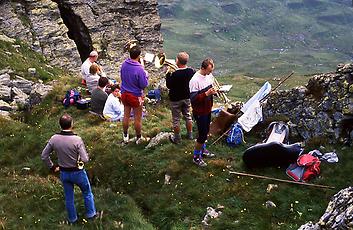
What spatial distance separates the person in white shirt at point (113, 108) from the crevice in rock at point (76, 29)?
20.9m

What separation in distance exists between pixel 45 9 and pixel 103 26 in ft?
20.0

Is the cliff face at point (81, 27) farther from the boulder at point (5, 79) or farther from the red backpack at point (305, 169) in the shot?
the red backpack at point (305, 169)

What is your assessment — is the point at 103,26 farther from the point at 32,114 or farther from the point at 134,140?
the point at 134,140

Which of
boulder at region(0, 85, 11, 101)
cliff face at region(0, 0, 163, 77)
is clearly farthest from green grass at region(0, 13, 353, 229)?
cliff face at region(0, 0, 163, 77)

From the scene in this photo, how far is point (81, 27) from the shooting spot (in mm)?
41812

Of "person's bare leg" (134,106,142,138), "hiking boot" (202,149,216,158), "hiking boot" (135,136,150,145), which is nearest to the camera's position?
"hiking boot" (202,149,216,158)

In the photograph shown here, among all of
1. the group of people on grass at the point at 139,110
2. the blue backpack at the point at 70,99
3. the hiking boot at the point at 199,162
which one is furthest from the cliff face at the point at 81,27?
the hiking boot at the point at 199,162

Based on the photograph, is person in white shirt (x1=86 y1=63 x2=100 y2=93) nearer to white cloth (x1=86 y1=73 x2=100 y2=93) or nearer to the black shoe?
white cloth (x1=86 y1=73 x2=100 y2=93)

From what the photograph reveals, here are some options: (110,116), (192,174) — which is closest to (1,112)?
(110,116)

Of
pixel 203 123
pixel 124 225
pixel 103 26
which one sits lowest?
pixel 103 26

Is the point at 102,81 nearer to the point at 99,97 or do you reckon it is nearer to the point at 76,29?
the point at 99,97

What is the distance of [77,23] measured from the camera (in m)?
41.7

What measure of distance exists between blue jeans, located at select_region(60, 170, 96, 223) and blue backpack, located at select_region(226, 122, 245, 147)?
7602 millimetres

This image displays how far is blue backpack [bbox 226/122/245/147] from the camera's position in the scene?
1847cm
